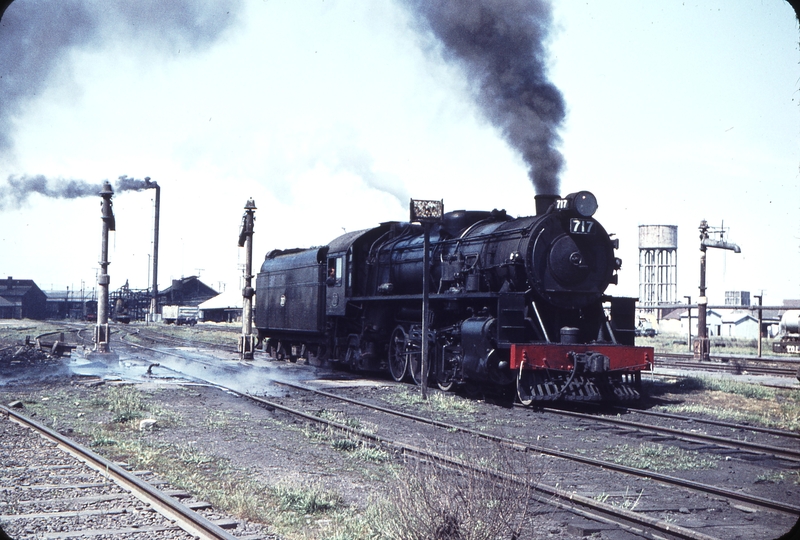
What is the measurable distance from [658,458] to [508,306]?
14.8ft

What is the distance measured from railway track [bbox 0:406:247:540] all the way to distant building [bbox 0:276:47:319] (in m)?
87.4

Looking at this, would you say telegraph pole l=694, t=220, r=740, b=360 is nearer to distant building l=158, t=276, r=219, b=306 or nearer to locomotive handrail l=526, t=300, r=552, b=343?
locomotive handrail l=526, t=300, r=552, b=343

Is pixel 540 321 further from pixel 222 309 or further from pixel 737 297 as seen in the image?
pixel 737 297

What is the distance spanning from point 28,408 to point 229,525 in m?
8.04

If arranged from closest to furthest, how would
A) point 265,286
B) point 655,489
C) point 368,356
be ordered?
1. point 655,489
2. point 368,356
3. point 265,286

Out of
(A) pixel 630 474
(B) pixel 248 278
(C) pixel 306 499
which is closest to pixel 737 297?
(B) pixel 248 278

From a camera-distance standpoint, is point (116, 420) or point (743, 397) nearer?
point (116, 420)

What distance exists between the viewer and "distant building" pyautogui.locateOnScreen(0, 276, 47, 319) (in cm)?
8562

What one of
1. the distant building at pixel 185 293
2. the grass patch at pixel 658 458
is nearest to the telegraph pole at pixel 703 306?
the grass patch at pixel 658 458

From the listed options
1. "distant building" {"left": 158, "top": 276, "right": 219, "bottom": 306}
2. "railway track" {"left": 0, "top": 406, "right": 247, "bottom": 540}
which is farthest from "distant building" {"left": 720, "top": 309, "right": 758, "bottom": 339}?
"railway track" {"left": 0, "top": 406, "right": 247, "bottom": 540}

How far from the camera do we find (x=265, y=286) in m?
24.0

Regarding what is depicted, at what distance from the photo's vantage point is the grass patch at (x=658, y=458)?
812cm

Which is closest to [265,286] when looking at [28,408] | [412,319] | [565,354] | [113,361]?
[113,361]

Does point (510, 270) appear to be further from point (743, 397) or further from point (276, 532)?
point (276, 532)
